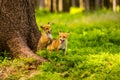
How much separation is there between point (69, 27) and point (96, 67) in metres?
7.04

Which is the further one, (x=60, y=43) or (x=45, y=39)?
(x=45, y=39)

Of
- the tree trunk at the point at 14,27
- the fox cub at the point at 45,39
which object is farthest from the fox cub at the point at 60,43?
the tree trunk at the point at 14,27

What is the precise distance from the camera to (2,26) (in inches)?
385

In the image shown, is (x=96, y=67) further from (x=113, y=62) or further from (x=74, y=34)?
(x=74, y=34)

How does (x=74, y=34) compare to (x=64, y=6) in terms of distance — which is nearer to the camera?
(x=74, y=34)

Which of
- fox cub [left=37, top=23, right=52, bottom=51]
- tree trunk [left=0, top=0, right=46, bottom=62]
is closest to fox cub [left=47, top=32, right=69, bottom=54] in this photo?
fox cub [left=37, top=23, right=52, bottom=51]

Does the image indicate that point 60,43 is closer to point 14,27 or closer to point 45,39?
point 45,39

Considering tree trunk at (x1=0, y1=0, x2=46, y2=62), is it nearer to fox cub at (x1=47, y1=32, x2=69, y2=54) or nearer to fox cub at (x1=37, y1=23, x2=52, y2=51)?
fox cub at (x1=37, y1=23, x2=52, y2=51)

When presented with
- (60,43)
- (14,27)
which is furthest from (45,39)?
(14,27)

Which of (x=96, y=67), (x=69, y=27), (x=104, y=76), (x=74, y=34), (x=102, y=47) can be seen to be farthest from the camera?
(x=69, y=27)

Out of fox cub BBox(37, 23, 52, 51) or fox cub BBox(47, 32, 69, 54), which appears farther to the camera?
fox cub BBox(37, 23, 52, 51)

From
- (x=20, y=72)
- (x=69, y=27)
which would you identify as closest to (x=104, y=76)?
(x=20, y=72)

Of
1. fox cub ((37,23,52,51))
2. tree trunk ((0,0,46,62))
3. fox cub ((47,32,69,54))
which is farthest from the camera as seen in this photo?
tree trunk ((0,0,46,62))

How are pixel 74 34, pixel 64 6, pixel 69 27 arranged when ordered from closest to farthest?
pixel 74 34
pixel 69 27
pixel 64 6
